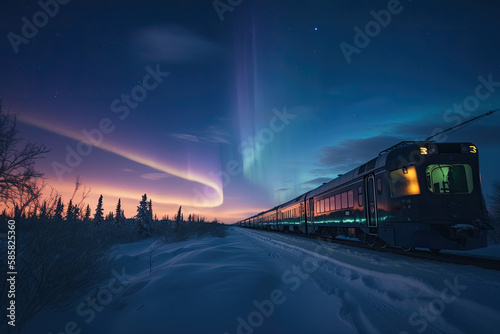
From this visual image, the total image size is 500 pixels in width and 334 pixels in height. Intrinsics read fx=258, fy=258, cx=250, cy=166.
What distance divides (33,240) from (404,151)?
10235 mm

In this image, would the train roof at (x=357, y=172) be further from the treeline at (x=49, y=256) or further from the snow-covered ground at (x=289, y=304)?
the treeline at (x=49, y=256)

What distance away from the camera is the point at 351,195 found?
12.3 meters

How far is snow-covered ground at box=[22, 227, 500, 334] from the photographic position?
3.38 metres

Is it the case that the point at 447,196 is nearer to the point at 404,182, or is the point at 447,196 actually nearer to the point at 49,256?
the point at 404,182

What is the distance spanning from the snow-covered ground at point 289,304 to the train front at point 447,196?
5.74 ft

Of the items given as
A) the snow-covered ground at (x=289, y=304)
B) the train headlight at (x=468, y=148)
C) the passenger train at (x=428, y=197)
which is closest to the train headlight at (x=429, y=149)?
the passenger train at (x=428, y=197)

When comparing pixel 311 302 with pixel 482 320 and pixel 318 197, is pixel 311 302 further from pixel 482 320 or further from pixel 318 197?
pixel 318 197

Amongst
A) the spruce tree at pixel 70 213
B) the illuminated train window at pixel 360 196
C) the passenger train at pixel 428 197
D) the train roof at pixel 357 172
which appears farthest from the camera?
the illuminated train window at pixel 360 196

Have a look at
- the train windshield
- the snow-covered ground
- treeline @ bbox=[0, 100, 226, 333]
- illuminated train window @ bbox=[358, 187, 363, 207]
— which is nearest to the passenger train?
the train windshield

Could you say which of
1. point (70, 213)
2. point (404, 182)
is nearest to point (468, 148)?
point (404, 182)

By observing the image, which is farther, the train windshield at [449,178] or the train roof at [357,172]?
the train roof at [357,172]

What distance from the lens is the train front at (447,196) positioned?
741 cm

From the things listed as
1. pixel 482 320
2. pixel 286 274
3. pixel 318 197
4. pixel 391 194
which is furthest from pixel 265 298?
pixel 318 197

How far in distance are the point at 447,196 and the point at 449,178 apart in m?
0.66
